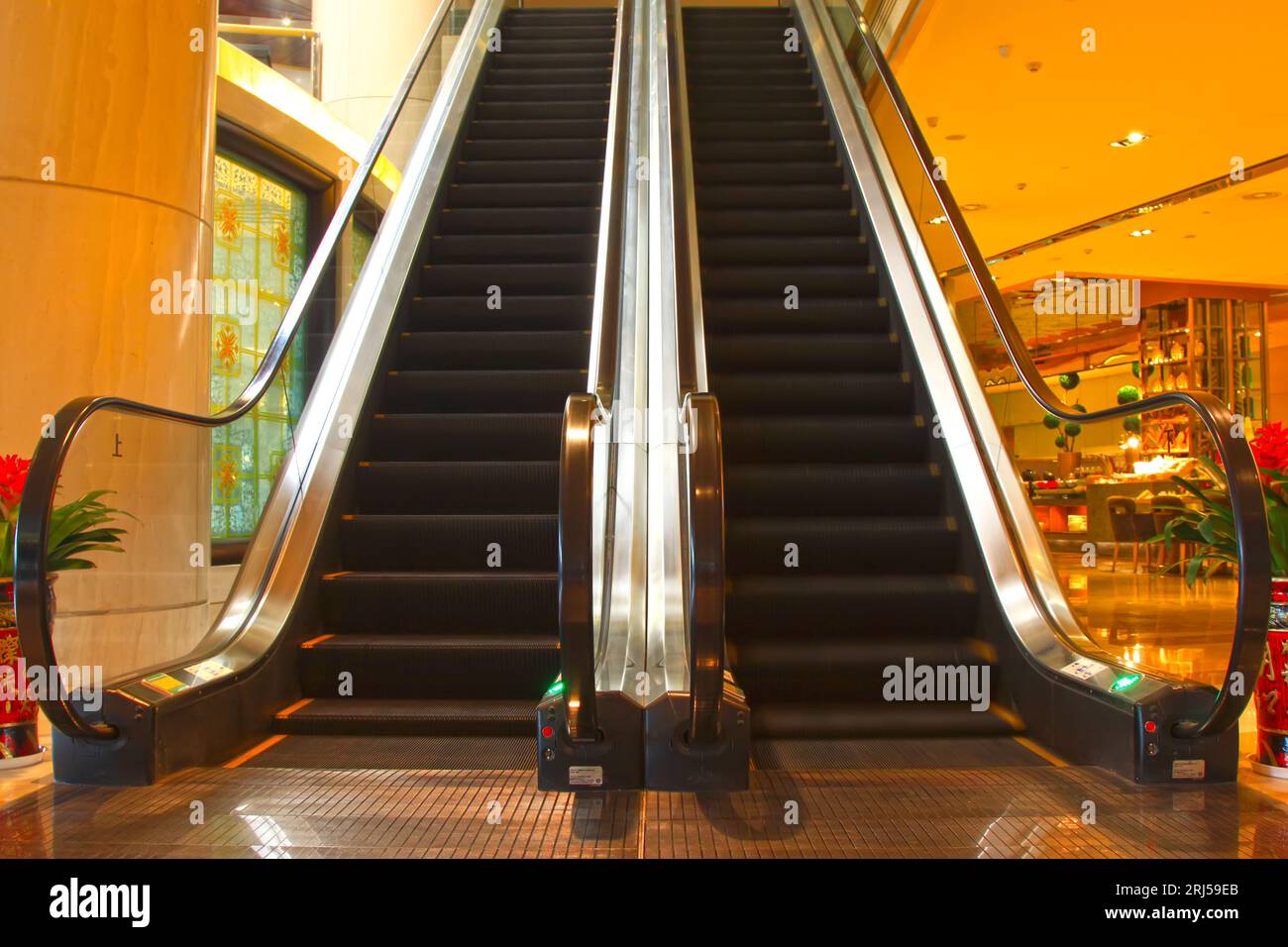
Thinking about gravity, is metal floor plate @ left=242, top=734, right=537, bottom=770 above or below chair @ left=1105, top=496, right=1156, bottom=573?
below

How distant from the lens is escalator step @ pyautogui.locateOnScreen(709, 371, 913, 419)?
16.0ft

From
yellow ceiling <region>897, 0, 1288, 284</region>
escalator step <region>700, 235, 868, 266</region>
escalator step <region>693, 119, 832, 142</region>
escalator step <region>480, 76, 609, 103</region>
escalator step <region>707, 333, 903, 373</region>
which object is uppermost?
yellow ceiling <region>897, 0, 1288, 284</region>

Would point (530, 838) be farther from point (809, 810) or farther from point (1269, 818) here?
point (1269, 818)

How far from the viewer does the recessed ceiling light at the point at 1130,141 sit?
9602 millimetres

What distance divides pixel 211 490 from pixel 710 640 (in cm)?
241

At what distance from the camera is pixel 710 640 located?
8.68 feet

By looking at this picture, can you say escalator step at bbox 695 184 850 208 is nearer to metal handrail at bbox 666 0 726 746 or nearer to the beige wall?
the beige wall

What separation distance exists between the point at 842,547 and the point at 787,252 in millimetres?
2350

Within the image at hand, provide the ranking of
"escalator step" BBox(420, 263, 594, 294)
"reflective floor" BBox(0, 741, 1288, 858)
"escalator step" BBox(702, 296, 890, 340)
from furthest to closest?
1. "escalator step" BBox(420, 263, 594, 294)
2. "escalator step" BBox(702, 296, 890, 340)
3. "reflective floor" BBox(0, 741, 1288, 858)

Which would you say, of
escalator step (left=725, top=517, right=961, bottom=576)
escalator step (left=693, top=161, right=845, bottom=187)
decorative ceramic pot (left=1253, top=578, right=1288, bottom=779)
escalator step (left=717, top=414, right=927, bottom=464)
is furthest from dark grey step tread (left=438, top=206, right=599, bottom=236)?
decorative ceramic pot (left=1253, top=578, right=1288, bottom=779)

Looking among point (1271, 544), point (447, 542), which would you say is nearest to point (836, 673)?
point (1271, 544)

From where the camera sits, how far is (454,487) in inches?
175

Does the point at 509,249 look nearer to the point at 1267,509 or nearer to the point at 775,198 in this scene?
the point at 775,198

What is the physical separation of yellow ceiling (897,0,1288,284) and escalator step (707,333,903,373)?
10.3 feet
